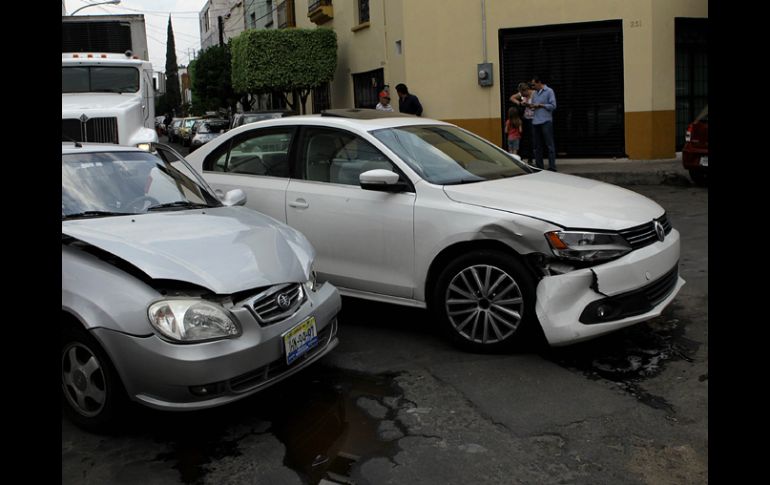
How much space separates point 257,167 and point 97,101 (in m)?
8.11

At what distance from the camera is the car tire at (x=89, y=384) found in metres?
3.71

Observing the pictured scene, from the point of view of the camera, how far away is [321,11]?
2458 centimetres

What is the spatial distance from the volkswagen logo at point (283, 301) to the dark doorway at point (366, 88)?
57.2ft

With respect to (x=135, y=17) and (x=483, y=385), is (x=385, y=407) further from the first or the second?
(x=135, y=17)

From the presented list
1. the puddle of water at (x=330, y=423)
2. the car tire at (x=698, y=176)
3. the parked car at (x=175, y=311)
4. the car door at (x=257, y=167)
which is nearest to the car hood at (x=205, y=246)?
the parked car at (x=175, y=311)

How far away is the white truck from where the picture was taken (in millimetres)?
12469

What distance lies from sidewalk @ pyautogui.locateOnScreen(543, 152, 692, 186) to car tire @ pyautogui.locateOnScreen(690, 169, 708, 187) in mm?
356

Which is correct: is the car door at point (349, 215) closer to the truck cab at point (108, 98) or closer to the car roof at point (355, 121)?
the car roof at point (355, 121)

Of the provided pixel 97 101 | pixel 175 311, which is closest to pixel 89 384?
pixel 175 311

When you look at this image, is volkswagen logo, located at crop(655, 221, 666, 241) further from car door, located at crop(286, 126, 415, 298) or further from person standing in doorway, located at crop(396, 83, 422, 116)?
person standing in doorway, located at crop(396, 83, 422, 116)

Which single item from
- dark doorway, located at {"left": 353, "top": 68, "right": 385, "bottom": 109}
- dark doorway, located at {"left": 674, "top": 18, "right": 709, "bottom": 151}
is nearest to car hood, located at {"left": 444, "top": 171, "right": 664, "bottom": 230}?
dark doorway, located at {"left": 674, "top": 18, "right": 709, "bottom": 151}
